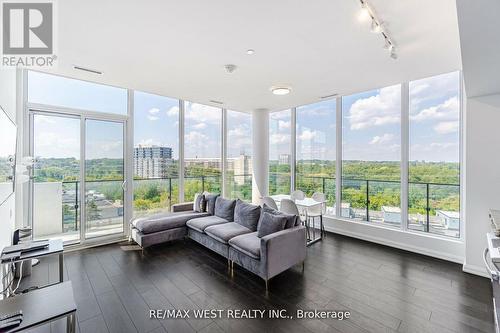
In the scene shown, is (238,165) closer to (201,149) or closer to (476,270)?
(201,149)

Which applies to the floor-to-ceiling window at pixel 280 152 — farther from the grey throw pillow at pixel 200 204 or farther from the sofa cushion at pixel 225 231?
the sofa cushion at pixel 225 231

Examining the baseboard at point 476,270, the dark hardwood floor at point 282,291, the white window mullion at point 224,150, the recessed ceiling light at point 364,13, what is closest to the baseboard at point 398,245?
the dark hardwood floor at point 282,291

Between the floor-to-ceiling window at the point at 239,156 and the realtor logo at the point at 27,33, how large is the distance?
4009 mm

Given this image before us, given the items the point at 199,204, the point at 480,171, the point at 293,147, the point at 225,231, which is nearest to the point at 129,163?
the point at 199,204

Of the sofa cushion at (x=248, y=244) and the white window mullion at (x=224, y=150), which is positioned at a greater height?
the white window mullion at (x=224, y=150)

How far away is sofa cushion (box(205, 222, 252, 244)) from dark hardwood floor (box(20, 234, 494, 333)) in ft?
1.30

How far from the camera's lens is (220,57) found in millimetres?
2865

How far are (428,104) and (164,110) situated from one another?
5.13 m

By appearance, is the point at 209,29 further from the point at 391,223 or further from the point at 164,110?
the point at 391,223

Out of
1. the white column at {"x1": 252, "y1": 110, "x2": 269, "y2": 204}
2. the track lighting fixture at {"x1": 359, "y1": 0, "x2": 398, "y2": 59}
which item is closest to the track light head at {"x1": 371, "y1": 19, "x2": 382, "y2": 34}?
the track lighting fixture at {"x1": 359, "y1": 0, "x2": 398, "y2": 59}

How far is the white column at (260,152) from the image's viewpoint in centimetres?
572

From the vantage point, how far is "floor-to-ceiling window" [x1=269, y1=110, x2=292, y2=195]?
19.7 ft

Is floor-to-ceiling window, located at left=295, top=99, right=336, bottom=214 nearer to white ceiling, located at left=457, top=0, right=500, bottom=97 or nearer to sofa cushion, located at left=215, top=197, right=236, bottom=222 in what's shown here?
sofa cushion, located at left=215, top=197, right=236, bottom=222

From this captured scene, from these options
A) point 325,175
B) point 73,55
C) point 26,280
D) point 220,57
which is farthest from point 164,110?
point 325,175
